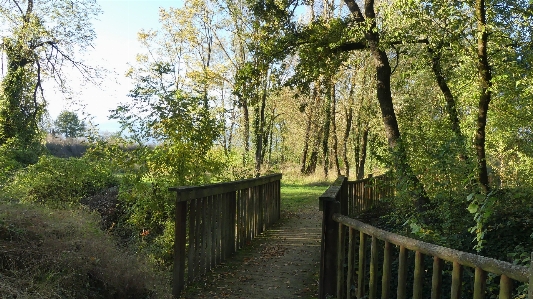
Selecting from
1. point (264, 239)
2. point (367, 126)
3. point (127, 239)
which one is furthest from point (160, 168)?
point (367, 126)

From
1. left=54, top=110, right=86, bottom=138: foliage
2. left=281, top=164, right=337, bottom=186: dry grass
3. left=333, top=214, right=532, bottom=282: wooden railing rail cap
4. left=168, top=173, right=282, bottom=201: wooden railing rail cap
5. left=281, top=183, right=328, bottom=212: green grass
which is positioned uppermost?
left=54, top=110, right=86, bottom=138: foliage

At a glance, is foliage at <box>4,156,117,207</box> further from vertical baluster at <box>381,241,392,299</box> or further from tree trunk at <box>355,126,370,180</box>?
tree trunk at <box>355,126,370,180</box>

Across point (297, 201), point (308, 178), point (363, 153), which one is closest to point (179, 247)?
point (297, 201)

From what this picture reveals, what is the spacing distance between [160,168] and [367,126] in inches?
789

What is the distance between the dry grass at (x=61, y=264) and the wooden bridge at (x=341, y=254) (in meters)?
0.56

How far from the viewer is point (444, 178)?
5.92 metres

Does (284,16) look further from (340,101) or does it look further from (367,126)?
(340,101)

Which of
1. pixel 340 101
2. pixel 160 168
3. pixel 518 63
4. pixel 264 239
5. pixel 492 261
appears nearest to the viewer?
pixel 492 261

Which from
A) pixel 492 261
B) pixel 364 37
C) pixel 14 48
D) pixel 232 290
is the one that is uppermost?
pixel 14 48

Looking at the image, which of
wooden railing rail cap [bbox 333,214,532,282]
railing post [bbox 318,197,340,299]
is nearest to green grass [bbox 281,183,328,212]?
railing post [bbox 318,197,340,299]

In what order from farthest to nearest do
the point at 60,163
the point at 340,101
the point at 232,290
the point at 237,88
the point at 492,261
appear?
the point at 340,101 < the point at 237,88 < the point at 60,163 < the point at 232,290 < the point at 492,261

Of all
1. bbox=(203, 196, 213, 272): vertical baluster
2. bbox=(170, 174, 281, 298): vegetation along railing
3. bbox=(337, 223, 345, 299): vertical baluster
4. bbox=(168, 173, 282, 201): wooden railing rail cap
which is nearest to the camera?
bbox=(337, 223, 345, 299): vertical baluster

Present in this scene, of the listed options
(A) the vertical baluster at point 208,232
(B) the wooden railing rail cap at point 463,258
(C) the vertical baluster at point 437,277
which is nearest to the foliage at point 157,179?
(A) the vertical baluster at point 208,232

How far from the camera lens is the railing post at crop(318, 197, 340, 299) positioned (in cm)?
449
